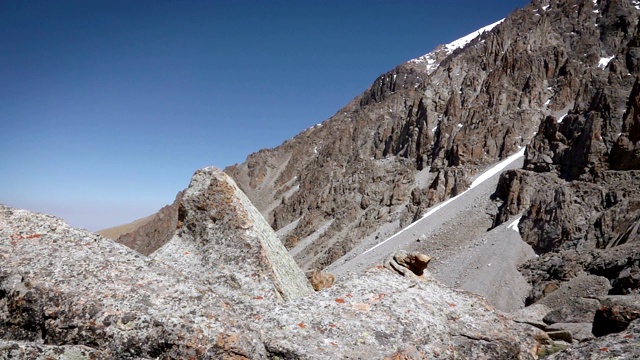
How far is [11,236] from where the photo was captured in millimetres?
6078

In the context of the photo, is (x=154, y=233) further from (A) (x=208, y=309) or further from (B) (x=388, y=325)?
(B) (x=388, y=325)

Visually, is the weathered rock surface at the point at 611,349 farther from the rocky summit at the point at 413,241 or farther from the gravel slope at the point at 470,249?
the gravel slope at the point at 470,249

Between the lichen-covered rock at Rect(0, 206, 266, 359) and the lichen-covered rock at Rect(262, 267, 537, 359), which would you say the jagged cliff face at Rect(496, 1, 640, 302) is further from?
the lichen-covered rock at Rect(0, 206, 266, 359)

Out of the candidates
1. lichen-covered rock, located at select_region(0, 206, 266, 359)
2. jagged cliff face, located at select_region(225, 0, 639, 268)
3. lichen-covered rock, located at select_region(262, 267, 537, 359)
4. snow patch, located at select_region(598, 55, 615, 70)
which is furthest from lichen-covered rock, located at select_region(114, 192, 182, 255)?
lichen-covered rock, located at select_region(262, 267, 537, 359)

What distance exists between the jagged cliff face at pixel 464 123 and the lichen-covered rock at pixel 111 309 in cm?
5888

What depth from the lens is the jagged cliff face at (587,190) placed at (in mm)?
34094

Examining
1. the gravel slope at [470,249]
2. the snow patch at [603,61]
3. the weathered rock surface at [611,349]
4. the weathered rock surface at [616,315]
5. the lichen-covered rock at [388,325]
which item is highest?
the snow patch at [603,61]

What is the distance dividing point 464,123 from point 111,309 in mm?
90372

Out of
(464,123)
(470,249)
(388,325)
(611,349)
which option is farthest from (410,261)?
(464,123)

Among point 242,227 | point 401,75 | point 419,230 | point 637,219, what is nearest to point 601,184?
point 637,219

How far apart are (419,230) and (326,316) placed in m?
54.9

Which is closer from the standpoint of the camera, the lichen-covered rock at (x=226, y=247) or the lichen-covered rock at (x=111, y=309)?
the lichen-covered rock at (x=111, y=309)

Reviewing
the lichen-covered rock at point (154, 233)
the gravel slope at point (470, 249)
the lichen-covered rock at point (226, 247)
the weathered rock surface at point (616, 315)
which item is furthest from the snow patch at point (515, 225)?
the lichen-covered rock at point (154, 233)

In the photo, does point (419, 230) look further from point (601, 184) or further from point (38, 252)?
point (38, 252)
